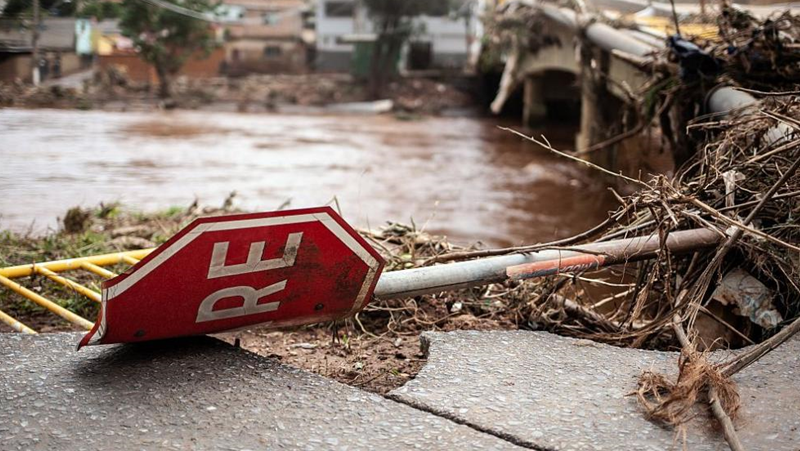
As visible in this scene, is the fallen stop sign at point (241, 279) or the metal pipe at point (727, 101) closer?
the fallen stop sign at point (241, 279)

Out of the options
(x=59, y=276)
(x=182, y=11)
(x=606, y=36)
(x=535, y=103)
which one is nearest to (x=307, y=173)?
(x=606, y=36)

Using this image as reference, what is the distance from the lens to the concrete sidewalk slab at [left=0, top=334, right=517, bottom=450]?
2.30m

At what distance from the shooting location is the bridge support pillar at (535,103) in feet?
66.0

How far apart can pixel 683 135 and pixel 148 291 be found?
4.53 meters

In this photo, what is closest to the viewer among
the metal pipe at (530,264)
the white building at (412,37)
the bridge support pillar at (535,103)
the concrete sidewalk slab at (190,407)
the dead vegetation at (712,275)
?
the concrete sidewalk slab at (190,407)

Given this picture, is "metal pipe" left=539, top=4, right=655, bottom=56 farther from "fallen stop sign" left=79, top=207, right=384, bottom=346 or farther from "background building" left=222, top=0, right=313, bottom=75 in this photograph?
"background building" left=222, top=0, right=313, bottom=75

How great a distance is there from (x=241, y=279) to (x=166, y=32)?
84.9 feet

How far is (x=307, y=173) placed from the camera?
40.1ft

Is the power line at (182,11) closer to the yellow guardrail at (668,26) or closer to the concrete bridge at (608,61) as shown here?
the concrete bridge at (608,61)

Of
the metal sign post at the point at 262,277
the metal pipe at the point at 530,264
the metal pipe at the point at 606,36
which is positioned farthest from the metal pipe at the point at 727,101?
the metal sign post at the point at 262,277

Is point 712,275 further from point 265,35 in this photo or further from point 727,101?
point 265,35

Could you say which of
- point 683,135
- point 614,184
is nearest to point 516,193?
point 614,184

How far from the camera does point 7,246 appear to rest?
4.89 m

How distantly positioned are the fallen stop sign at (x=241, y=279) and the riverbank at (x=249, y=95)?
21894mm
